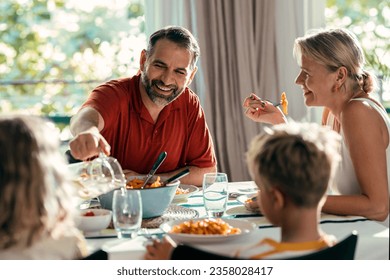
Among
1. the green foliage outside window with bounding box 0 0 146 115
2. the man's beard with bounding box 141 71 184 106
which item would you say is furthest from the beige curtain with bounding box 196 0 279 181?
the man's beard with bounding box 141 71 184 106

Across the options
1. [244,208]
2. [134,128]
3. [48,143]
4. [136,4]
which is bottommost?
[244,208]

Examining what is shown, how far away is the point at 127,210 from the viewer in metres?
1.61

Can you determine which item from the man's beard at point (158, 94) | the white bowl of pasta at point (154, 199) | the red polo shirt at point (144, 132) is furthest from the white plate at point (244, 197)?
the man's beard at point (158, 94)

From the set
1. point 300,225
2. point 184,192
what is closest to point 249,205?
point 184,192

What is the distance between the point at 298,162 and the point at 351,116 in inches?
28.4

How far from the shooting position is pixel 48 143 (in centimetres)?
127

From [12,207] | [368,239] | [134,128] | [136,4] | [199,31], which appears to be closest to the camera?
[12,207]

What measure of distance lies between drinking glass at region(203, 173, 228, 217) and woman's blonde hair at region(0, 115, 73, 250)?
641mm

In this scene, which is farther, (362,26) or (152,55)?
(362,26)

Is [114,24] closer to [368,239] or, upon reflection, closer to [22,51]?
[22,51]

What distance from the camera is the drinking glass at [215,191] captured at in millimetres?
1853

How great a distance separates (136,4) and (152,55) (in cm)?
231
